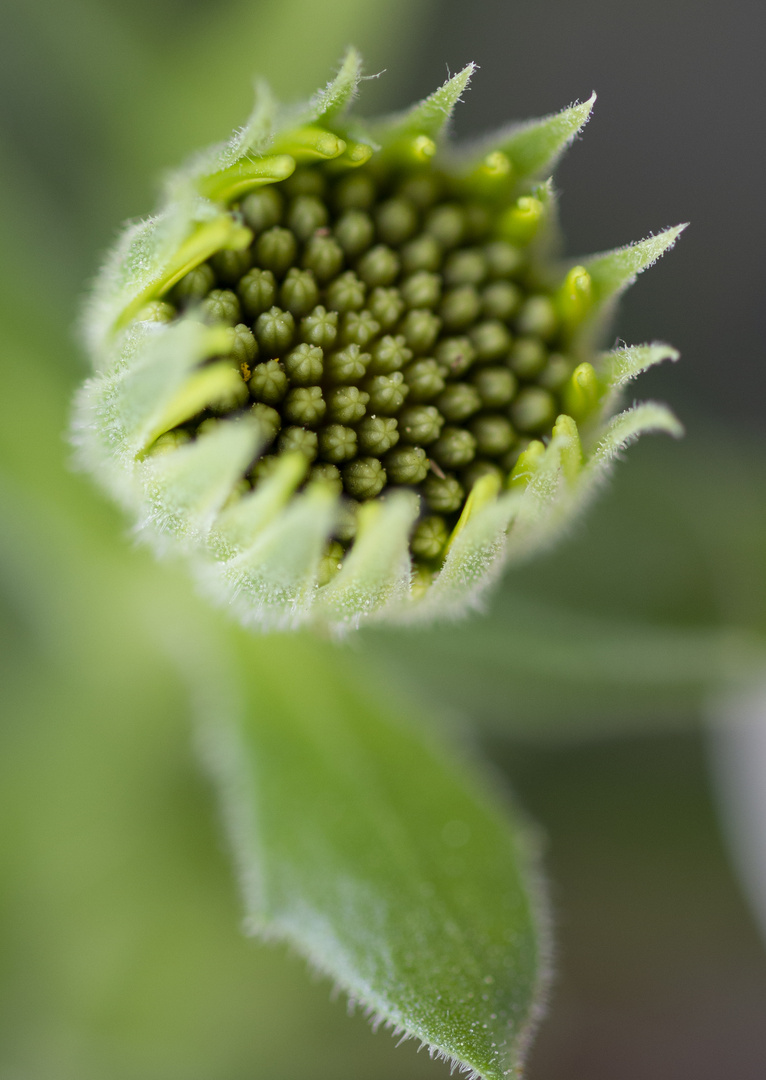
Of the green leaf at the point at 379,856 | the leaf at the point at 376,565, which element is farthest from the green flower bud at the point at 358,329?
the green leaf at the point at 379,856

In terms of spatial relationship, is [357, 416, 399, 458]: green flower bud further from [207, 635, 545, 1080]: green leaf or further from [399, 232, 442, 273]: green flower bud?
[207, 635, 545, 1080]: green leaf

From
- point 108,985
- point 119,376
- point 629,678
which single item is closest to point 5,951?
point 108,985

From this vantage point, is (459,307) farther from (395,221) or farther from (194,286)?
(194,286)

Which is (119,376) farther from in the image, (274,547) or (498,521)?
(498,521)

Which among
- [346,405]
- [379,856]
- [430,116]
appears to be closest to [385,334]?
[346,405]

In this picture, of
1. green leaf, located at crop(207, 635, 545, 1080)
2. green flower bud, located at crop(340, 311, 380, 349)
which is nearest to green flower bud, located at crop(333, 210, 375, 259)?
green flower bud, located at crop(340, 311, 380, 349)

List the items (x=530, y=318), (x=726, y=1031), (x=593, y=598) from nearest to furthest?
(x=530, y=318) → (x=593, y=598) → (x=726, y=1031)
